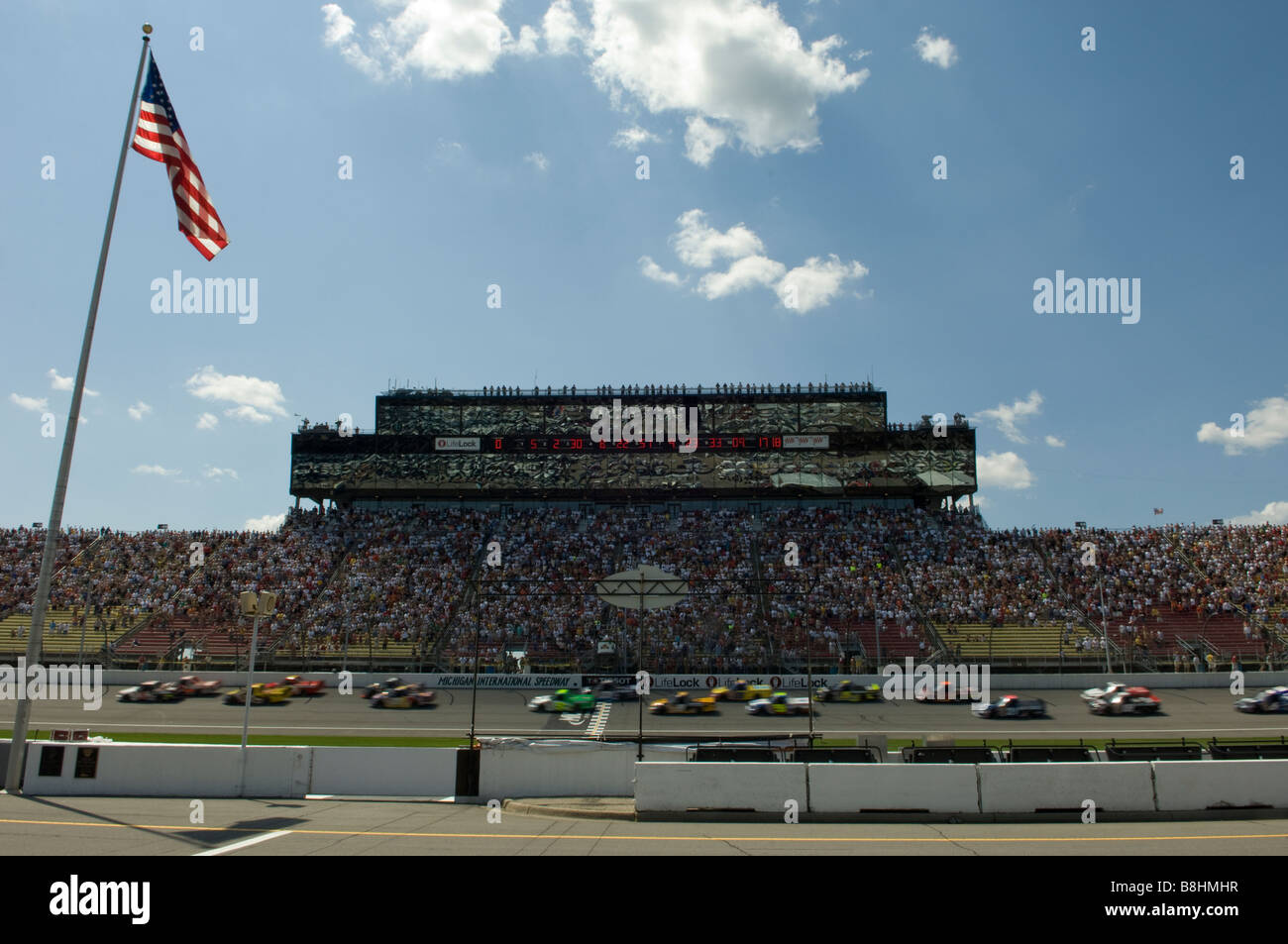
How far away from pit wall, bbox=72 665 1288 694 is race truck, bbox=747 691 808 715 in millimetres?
3276

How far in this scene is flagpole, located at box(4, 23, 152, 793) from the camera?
49.6 ft

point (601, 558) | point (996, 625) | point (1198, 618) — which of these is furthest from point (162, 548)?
point (1198, 618)

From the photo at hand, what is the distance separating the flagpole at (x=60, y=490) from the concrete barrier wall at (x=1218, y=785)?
2071 cm

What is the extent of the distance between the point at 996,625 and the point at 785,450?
70.8 feet

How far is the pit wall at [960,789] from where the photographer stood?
13234mm

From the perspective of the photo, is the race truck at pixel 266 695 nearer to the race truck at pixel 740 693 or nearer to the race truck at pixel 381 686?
the race truck at pixel 381 686

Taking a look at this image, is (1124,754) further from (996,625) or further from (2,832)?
(996,625)

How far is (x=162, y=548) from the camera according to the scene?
176 feet

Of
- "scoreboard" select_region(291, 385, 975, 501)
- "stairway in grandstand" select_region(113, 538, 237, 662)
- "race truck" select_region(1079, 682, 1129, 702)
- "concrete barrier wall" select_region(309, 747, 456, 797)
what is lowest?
"race truck" select_region(1079, 682, 1129, 702)

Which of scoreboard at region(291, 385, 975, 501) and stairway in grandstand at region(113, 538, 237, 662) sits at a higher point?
scoreboard at region(291, 385, 975, 501)

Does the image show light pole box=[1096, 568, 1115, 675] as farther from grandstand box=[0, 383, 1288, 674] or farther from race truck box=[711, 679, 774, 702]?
race truck box=[711, 679, 774, 702]

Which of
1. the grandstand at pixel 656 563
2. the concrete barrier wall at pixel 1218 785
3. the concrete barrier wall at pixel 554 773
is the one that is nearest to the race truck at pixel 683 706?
the grandstand at pixel 656 563

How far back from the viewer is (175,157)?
16188 millimetres

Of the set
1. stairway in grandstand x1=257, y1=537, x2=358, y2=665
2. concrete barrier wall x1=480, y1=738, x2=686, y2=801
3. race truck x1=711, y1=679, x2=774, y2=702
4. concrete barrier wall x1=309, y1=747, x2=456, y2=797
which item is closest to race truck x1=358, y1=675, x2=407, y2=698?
stairway in grandstand x1=257, y1=537, x2=358, y2=665
